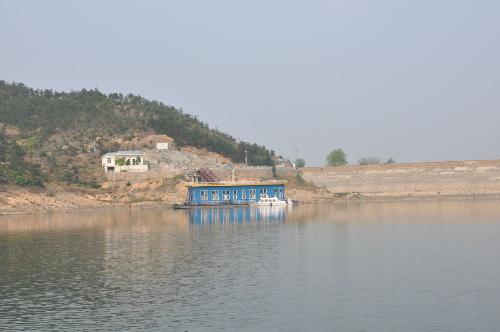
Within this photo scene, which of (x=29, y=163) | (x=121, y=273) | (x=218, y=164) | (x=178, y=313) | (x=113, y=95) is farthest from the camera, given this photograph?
(x=113, y=95)

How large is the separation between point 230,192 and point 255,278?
7596 cm

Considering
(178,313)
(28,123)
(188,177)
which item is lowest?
(178,313)

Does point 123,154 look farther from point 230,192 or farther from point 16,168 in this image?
point 230,192

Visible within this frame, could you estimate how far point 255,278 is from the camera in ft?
133

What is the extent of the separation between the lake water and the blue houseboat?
135ft

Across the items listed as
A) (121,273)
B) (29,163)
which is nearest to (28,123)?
(29,163)

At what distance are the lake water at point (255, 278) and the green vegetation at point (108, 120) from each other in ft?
226

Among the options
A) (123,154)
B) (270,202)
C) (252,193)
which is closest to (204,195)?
(252,193)

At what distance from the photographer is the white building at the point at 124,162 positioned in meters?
124

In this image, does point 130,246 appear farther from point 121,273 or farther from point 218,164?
point 218,164

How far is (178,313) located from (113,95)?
5120 inches

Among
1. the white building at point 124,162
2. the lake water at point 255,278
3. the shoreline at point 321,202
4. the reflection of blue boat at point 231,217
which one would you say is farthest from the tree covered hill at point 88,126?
the lake water at point 255,278

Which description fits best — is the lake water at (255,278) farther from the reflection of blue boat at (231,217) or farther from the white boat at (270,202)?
the white boat at (270,202)

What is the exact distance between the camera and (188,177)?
124 meters
